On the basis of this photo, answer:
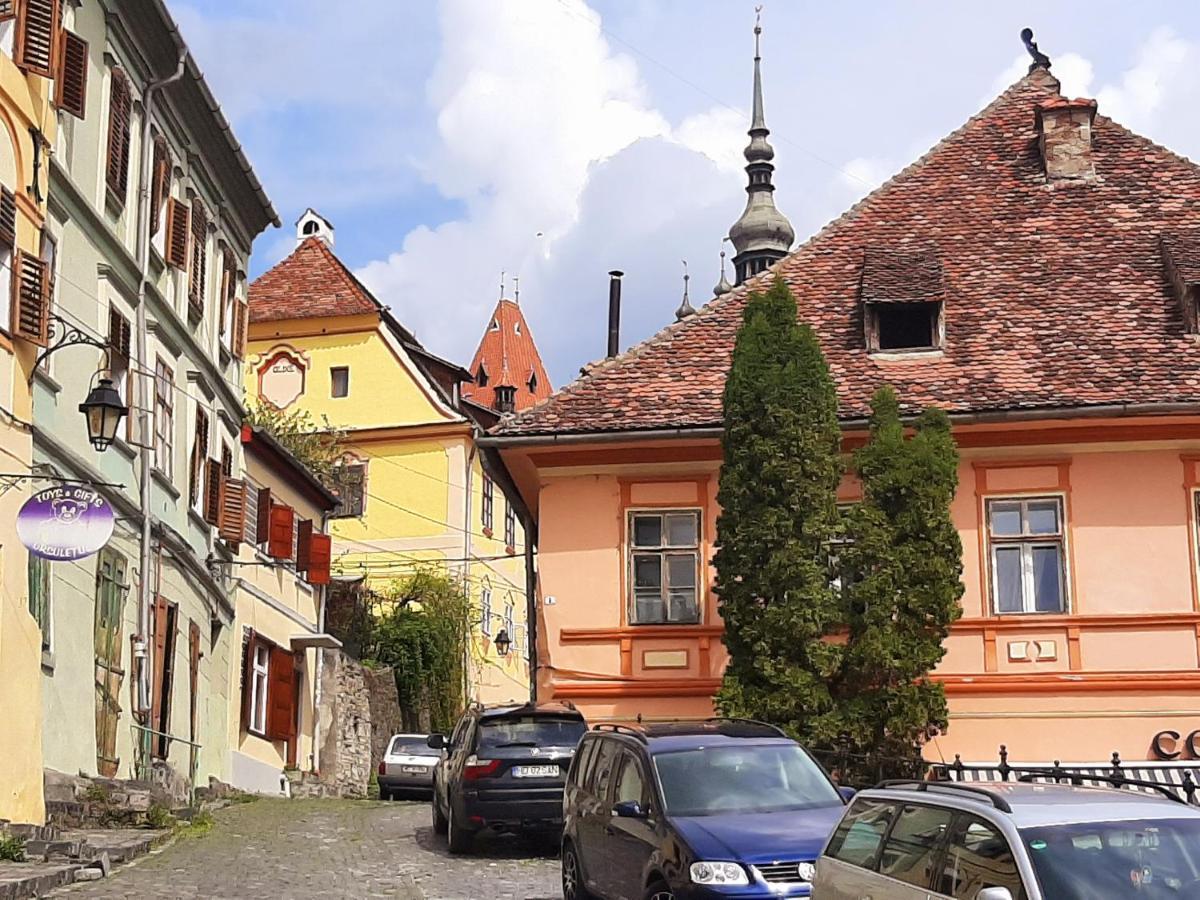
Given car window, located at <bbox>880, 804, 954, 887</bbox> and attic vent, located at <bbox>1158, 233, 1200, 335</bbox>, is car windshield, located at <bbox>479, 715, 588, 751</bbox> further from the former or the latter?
car window, located at <bbox>880, 804, 954, 887</bbox>

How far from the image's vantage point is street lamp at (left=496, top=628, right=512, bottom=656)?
45922 millimetres

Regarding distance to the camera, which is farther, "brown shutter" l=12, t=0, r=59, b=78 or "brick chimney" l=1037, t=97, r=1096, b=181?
"brick chimney" l=1037, t=97, r=1096, b=181

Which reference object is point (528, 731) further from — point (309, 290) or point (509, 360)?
point (509, 360)

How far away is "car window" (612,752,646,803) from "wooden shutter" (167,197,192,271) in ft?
45.4

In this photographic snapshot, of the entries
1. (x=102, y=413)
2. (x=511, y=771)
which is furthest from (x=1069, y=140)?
(x=102, y=413)

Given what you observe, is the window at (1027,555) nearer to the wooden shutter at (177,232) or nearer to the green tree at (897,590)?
the green tree at (897,590)

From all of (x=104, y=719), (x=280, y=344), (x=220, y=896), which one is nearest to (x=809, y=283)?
(x=104, y=719)

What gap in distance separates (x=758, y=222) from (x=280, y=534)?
3808 cm

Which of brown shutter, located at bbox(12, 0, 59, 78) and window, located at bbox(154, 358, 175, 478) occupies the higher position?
brown shutter, located at bbox(12, 0, 59, 78)

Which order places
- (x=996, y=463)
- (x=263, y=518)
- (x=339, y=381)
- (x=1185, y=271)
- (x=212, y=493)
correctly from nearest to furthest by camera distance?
(x=996, y=463), (x=1185, y=271), (x=212, y=493), (x=263, y=518), (x=339, y=381)

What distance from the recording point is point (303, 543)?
3566 centimetres

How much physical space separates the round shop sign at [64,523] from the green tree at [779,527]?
25.2ft

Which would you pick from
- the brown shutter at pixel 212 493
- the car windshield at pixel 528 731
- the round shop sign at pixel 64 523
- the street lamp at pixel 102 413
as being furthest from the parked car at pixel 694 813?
the brown shutter at pixel 212 493

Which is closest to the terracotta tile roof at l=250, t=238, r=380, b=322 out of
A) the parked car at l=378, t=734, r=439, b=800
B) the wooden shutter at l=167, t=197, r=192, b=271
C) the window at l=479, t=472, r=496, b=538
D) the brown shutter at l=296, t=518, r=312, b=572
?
the window at l=479, t=472, r=496, b=538
